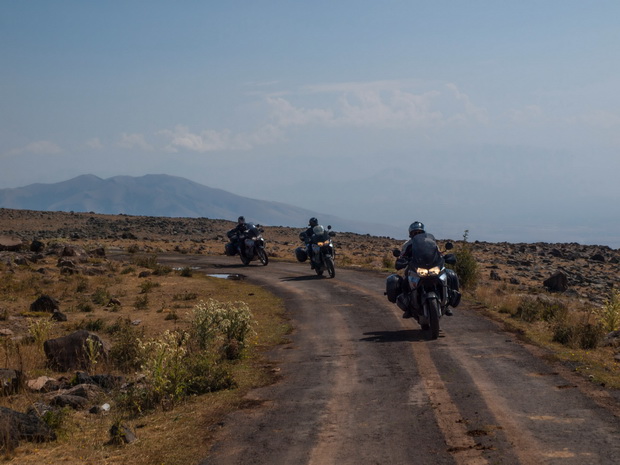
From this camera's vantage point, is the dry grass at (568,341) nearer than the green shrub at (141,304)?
Yes

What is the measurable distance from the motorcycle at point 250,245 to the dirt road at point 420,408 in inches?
824

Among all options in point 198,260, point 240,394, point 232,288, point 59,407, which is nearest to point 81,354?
point 59,407

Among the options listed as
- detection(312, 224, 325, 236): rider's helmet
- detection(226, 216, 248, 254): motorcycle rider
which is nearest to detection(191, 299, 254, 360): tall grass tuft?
detection(312, 224, 325, 236): rider's helmet

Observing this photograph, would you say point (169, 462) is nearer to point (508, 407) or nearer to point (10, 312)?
point (508, 407)

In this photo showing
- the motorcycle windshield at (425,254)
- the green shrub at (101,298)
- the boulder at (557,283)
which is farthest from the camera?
the boulder at (557,283)

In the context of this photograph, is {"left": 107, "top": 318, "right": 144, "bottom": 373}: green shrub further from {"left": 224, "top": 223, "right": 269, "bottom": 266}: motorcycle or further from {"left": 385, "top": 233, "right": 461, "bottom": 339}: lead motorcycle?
{"left": 224, "top": 223, "right": 269, "bottom": 266}: motorcycle

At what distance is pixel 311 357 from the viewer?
14.0 m

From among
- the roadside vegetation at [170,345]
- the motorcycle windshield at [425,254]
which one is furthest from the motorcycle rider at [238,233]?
the motorcycle windshield at [425,254]

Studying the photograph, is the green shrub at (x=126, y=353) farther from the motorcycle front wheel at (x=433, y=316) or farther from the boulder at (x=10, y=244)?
the boulder at (x=10, y=244)

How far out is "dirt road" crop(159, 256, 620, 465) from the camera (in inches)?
299

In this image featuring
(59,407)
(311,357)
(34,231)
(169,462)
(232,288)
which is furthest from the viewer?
(34,231)

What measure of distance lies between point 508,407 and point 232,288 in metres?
20.3

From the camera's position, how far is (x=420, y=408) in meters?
9.38

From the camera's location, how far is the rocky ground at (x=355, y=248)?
3647 centimetres
